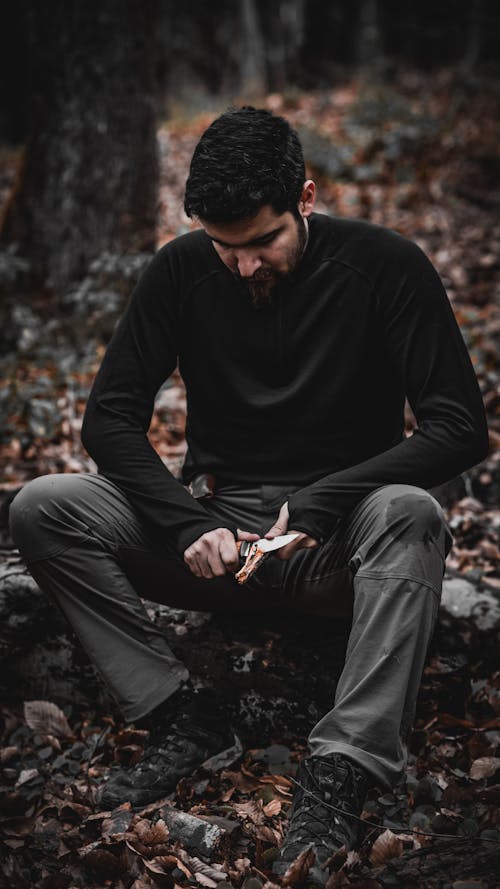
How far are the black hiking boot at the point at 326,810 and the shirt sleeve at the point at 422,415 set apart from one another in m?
0.70

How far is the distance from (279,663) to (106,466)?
988 mm

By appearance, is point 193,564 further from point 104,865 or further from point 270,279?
point 270,279

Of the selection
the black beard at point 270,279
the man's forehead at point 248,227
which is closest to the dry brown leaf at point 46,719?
the black beard at point 270,279

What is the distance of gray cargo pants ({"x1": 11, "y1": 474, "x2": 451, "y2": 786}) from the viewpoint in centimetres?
217

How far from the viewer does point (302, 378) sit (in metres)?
2.78

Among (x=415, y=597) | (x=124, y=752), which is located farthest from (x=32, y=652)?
(x=415, y=597)

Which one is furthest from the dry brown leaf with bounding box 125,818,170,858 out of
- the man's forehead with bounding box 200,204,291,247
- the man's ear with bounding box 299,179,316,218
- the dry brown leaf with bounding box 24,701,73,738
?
the man's ear with bounding box 299,179,316,218

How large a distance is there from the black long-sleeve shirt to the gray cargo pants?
11 centimetres

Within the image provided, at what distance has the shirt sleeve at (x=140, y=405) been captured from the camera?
2.71 m

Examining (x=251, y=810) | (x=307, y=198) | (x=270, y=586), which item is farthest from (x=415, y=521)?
(x=307, y=198)

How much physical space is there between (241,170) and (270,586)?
1.41 metres

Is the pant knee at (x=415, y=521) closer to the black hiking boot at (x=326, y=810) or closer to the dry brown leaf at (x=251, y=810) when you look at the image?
the black hiking boot at (x=326, y=810)

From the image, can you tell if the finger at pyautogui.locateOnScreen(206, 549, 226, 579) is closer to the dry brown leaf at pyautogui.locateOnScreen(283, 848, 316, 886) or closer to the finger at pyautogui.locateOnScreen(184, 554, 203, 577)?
the finger at pyautogui.locateOnScreen(184, 554, 203, 577)

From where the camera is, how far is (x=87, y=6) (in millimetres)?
5934
